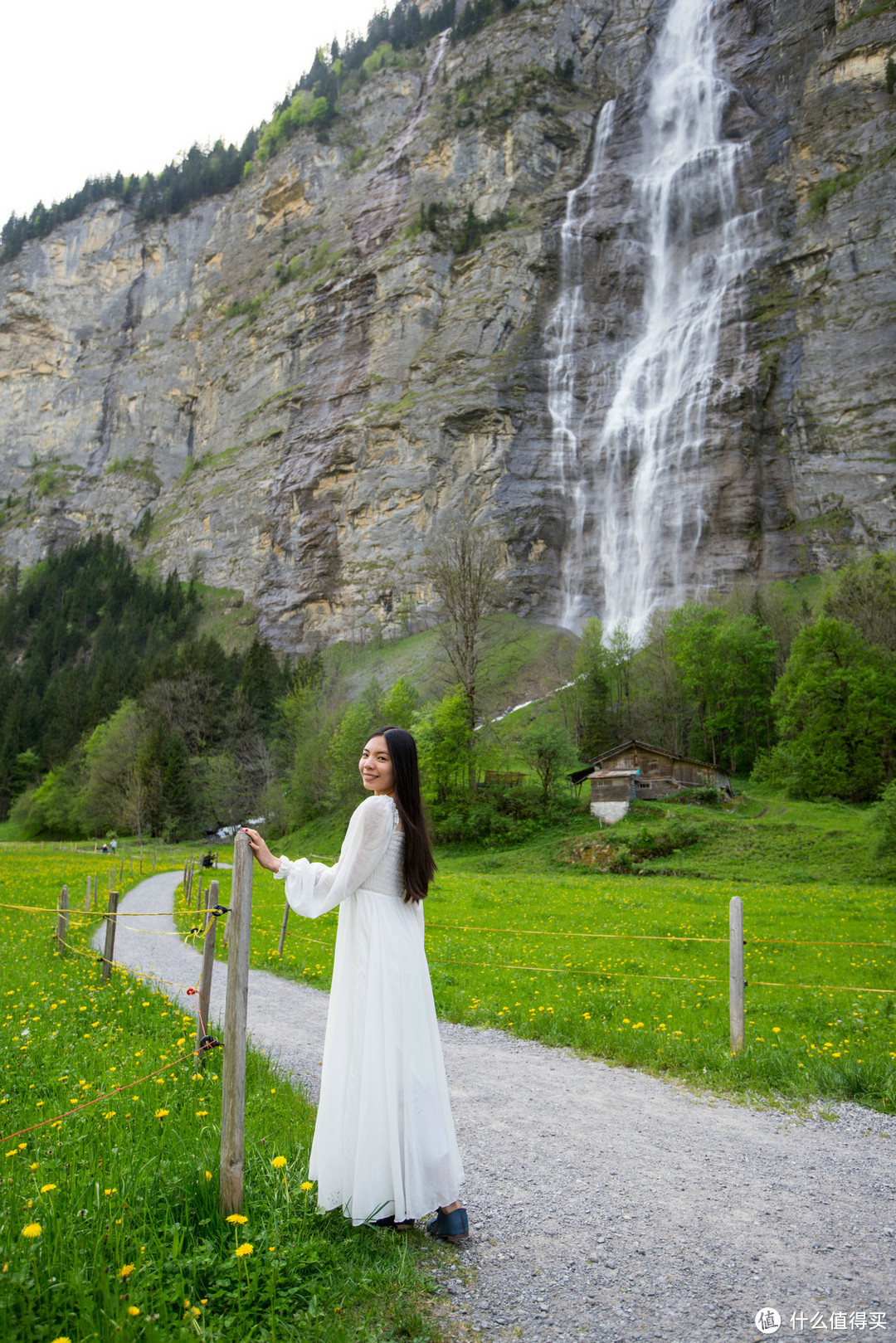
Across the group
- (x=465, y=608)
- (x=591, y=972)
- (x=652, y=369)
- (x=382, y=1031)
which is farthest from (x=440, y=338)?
(x=382, y=1031)

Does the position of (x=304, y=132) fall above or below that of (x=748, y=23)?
above

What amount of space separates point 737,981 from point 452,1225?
194 inches

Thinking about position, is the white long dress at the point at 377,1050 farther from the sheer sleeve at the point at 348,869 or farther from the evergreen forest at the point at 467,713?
the evergreen forest at the point at 467,713

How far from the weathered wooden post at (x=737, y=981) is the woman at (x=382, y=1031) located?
15.0 ft

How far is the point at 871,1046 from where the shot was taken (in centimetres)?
771

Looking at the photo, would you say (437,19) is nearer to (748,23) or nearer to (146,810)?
(748,23)

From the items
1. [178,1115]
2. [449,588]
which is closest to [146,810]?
[449,588]

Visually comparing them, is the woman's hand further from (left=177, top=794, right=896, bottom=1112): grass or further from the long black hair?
(left=177, top=794, right=896, bottom=1112): grass

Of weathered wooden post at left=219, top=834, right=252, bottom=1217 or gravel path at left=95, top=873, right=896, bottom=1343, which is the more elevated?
weathered wooden post at left=219, top=834, right=252, bottom=1217

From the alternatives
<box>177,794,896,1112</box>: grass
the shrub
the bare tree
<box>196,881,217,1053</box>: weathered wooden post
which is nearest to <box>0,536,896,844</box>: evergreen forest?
the bare tree

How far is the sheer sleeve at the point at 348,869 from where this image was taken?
412cm

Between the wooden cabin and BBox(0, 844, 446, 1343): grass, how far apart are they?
37426mm

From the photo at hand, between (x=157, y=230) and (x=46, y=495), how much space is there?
5254cm

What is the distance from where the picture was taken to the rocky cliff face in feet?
224
